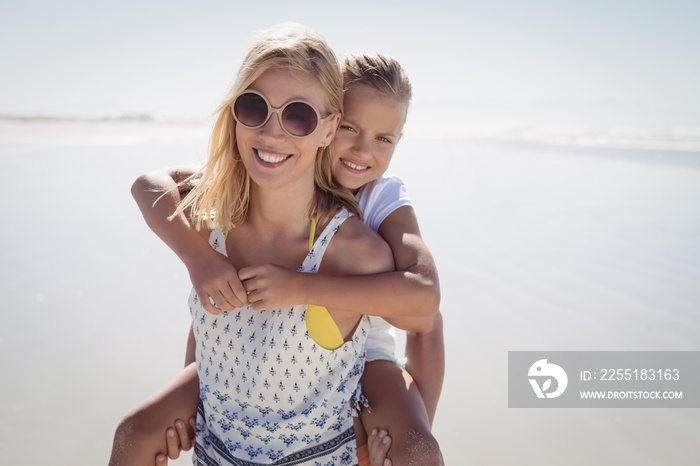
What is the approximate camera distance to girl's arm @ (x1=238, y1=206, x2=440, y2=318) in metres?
1.99

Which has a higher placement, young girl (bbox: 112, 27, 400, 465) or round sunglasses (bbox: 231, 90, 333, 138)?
round sunglasses (bbox: 231, 90, 333, 138)

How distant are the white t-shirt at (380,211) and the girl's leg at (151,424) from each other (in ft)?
2.67

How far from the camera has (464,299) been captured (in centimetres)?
492

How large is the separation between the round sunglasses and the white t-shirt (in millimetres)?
742

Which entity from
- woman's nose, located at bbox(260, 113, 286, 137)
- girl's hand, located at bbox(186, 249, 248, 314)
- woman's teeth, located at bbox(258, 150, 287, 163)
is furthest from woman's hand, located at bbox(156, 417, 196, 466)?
woman's nose, located at bbox(260, 113, 286, 137)

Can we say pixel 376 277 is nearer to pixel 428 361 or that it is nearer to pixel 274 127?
pixel 274 127

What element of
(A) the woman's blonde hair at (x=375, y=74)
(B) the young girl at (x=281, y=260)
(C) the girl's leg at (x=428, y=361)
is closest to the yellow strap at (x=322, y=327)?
(B) the young girl at (x=281, y=260)

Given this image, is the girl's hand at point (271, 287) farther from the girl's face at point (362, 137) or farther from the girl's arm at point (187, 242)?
the girl's face at point (362, 137)

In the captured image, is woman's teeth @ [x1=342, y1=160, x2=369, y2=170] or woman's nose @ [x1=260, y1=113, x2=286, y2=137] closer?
woman's nose @ [x1=260, y1=113, x2=286, y2=137]

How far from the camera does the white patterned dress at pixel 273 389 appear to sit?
2098 mm

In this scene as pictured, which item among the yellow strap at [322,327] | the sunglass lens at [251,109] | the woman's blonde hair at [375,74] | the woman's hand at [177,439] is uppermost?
the woman's blonde hair at [375,74]

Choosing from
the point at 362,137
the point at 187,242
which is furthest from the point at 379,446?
the point at 362,137

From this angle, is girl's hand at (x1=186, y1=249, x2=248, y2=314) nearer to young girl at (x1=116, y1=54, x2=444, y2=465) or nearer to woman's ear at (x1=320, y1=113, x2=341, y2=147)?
young girl at (x1=116, y1=54, x2=444, y2=465)

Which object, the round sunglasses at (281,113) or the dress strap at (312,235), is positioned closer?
the round sunglasses at (281,113)
